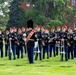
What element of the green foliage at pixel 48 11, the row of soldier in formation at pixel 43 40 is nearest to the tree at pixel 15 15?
the green foliage at pixel 48 11

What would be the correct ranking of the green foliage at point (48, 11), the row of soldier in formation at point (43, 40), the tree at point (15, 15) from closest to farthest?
the row of soldier in formation at point (43, 40)
the green foliage at point (48, 11)
the tree at point (15, 15)

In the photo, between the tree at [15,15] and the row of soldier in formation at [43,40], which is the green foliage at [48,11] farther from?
the row of soldier in formation at [43,40]

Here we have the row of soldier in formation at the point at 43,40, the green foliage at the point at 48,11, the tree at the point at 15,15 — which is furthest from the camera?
the tree at the point at 15,15

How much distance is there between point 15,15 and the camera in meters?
60.8

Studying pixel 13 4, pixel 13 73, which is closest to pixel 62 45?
pixel 13 73

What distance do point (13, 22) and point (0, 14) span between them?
2146cm

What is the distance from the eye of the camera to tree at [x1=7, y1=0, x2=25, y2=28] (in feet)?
194

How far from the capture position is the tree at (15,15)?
194ft

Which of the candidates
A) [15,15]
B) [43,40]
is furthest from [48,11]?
[43,40]

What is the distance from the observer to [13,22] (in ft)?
195

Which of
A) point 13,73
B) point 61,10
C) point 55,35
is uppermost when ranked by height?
point 61,10

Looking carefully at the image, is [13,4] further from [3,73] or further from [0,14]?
[3,73]

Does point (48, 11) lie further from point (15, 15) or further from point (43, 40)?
point (43, 40)

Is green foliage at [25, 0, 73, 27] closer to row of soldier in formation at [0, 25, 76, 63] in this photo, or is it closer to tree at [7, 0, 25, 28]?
tree at [7, 0, 25, 28]
